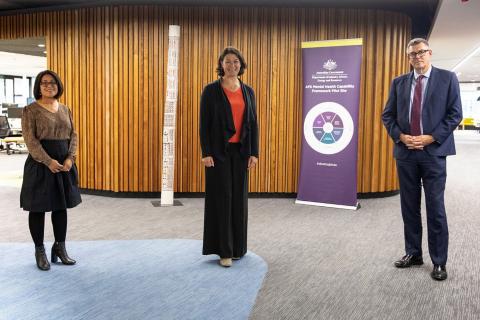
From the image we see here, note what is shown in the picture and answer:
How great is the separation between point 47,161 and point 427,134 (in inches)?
114

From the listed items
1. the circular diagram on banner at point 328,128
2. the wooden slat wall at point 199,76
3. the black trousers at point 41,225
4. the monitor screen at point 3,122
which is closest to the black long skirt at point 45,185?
the black trousers at point 41,225

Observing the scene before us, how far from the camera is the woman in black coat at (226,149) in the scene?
3994 mm

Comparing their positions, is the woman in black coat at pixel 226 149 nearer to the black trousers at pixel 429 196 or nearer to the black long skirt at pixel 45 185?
the black long skirt at pixel 45 185

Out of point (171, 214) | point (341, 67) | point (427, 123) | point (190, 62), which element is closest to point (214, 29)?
point (190, 62)

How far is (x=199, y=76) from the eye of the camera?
7355 mm

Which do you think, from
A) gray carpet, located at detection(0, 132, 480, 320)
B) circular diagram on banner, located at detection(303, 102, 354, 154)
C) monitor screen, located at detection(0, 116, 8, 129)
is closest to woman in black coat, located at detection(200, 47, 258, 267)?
gray carpet, located at detection(0, 132, 480, 320)

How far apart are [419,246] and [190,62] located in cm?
449

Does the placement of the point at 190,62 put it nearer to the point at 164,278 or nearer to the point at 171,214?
the point at 171,214

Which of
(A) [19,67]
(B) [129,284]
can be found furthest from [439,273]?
(A) [19,67]

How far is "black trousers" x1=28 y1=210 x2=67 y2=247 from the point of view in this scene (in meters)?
3.98

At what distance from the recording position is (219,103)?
399 centimetres

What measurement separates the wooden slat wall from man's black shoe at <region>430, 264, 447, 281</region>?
146 inches

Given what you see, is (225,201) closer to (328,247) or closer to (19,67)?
(328,247)

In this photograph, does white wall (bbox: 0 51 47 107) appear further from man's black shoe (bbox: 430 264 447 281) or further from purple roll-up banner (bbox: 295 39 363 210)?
man's black shoe (bbox: 430 264 447 281)
